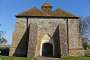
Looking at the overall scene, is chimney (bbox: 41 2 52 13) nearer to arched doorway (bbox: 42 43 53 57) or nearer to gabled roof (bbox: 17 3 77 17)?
gabled roof (bbox: 17 3 77 17)

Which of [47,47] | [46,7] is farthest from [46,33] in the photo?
[46,7]

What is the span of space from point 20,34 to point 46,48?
223 inches

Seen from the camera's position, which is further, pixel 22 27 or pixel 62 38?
pixel 22 27

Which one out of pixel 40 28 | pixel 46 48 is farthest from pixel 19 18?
pixel 46 48

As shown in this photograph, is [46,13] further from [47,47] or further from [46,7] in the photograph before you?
[47,47]

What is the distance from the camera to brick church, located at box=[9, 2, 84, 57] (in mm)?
41219

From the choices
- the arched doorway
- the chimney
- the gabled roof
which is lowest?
the arched doorway

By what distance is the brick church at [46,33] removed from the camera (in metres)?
41.2

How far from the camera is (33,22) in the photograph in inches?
1663

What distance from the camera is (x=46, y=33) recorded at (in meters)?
41.9

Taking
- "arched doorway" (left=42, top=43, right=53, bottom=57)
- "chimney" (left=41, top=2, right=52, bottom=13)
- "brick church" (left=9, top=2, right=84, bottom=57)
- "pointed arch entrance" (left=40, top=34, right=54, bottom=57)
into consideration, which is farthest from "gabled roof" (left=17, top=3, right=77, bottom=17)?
"arched doorway" (left=42, top=43, right=53, bottom=57)

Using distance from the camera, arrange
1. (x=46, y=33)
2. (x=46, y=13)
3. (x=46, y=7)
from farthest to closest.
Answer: (x=46, y=7)
(x=46, y=13)
(x=46, y=33)

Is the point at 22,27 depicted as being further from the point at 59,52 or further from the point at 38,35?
the point at 59,52

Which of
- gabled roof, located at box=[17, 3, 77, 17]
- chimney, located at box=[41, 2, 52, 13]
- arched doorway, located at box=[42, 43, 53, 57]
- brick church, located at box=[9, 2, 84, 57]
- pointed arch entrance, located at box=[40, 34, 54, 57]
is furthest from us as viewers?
chimney, located at box=[41, 2, 52, 13]
